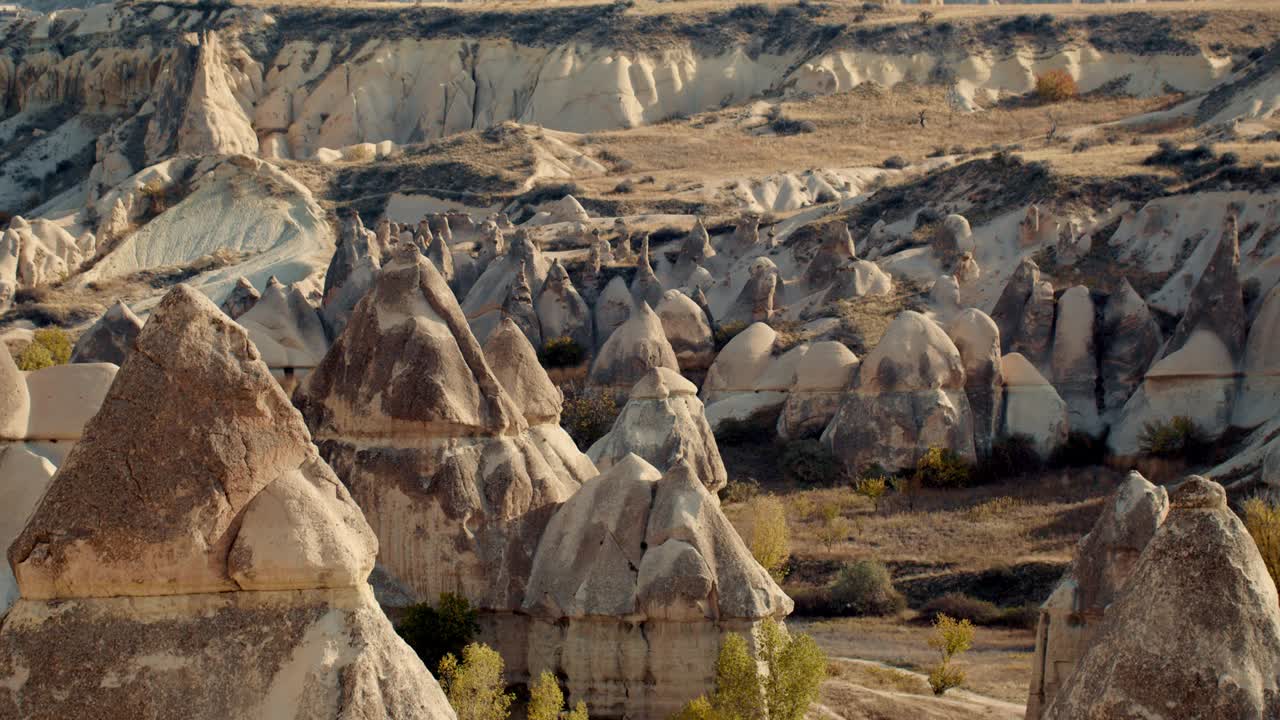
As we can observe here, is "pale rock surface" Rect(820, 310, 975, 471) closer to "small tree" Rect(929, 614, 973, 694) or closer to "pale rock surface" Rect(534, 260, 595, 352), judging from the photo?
"pale rock surface" Rect(534, 260, 595, 352)

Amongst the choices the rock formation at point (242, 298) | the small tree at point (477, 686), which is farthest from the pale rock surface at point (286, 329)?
the small tree at point (477, 686)

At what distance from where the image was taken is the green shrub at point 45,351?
129 feet

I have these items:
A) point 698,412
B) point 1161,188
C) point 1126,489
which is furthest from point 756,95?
point 1126,489

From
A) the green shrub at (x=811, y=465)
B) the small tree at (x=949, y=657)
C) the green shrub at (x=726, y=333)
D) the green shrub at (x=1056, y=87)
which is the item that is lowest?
the green shrub at (x=1056, y=87)

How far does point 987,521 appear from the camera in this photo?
99.8ft

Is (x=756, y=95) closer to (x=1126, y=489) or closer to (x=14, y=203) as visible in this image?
(x=14, y=203)

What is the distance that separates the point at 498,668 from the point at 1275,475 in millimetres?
15648

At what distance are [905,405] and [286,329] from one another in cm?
1421

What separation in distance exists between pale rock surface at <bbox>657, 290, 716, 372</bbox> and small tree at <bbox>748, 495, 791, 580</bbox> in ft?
47.6

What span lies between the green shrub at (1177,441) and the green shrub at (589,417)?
1166cm

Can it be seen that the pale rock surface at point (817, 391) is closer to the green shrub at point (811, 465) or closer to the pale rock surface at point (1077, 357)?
the green shrub at point (811, 465)

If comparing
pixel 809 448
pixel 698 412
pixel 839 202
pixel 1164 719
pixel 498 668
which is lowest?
pixel 839 202

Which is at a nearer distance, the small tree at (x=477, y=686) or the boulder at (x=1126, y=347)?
the small tree at (x=477, y=686)

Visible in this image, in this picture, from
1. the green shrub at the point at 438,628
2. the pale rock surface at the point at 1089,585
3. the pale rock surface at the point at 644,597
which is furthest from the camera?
the green shrub at the point at 438,628
